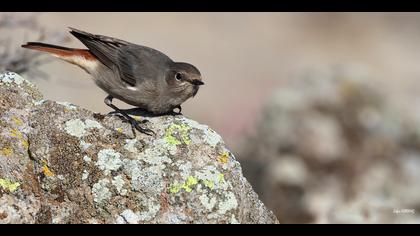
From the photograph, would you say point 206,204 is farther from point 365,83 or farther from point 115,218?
point 365,83

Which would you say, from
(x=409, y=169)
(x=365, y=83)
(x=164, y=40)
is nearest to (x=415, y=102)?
(x=365, y=83)

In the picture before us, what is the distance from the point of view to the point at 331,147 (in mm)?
11383

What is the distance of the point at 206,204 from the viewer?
198 inches

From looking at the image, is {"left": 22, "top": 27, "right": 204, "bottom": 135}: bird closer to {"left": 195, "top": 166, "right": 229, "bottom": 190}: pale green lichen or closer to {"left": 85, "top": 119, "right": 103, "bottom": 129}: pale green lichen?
{"left": 85, "top": 119, "right": 103, "bottom": 129}: pale green lichen

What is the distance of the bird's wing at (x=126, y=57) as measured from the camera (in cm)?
707

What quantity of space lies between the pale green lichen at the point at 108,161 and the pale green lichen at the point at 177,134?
16.7 inches

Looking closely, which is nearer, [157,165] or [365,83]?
[157,165]

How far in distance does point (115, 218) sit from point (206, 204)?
62 cm

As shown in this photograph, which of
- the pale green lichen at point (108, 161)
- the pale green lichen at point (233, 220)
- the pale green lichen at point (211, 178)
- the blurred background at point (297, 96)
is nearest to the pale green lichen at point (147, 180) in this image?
the pale green lichen at point (108, 161)

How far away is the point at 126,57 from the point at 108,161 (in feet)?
7.03

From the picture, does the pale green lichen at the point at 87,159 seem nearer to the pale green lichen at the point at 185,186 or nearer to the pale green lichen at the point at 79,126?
the pale green lichen at the point at 79,126

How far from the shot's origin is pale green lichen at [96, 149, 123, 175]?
17.0ft

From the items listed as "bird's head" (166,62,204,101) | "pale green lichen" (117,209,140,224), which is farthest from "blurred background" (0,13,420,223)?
"pale green lichen" (117,209,140,224)

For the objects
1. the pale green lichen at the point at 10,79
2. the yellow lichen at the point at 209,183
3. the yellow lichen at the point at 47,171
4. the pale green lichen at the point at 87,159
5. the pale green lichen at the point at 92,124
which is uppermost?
the pale green lichen at the point at 10,79
